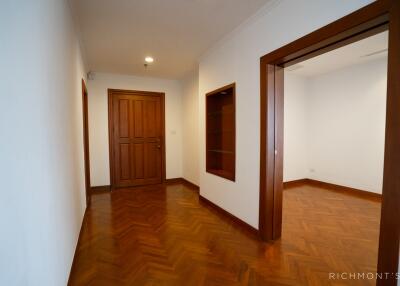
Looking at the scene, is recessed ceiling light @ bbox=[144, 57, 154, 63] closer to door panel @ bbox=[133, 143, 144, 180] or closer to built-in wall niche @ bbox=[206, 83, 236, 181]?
built-in wall niche @ bbox=[206, 83, 236, 181]

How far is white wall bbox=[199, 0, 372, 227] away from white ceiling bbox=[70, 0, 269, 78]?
0.59 feet

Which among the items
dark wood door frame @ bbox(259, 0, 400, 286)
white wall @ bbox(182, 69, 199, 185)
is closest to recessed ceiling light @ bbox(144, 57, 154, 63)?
white wall @ bbox(182, 69, 199, 185)

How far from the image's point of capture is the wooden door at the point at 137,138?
15.9ft

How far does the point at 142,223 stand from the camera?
2977 millimetres

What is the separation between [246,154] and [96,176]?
11.8ft

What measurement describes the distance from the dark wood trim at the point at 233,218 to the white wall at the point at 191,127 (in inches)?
41.7

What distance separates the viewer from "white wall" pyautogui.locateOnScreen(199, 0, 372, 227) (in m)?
Answer: 1.87

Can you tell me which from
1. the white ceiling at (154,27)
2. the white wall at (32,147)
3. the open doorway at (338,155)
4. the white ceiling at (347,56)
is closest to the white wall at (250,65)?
the white ceiling at (154,27)

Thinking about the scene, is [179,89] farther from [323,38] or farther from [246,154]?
[323,38]

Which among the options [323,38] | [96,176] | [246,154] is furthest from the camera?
[96,176]

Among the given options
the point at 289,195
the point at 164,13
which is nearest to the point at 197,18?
the point at 164,13

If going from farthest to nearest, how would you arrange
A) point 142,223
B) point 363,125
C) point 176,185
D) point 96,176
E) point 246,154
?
point 176,185, point 96,176, point 363,125, point 142,223, point 246,154

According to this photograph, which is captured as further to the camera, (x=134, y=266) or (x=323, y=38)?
(x=134, y=266)

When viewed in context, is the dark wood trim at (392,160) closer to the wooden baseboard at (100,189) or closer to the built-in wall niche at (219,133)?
the built-in wall niche at (219,133)
